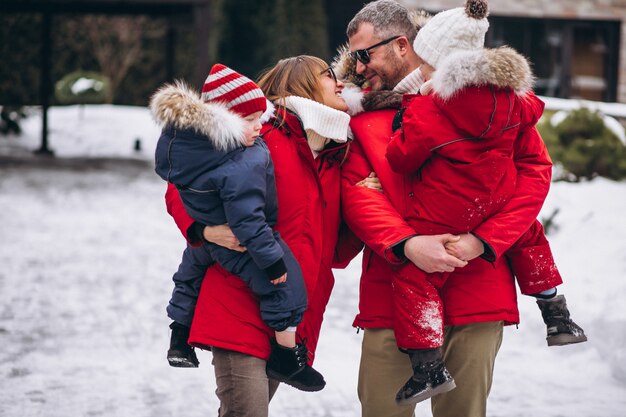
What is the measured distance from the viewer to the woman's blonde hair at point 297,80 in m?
3.10

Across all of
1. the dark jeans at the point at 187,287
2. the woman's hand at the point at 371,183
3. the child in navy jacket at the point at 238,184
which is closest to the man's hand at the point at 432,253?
the woman's hand at the point at 371,183

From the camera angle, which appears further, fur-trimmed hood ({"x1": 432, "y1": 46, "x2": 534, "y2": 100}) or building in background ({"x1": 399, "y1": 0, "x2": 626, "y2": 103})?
building in background ({"x1": 399, "y1": 0, "x2": 626, "y2": 103})

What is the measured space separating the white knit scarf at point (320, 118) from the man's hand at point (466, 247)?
0.51 metres

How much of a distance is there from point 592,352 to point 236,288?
352 centimetres

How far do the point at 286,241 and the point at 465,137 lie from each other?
2.25 ft

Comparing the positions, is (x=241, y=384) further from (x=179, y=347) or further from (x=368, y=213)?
(x=368, y=213)

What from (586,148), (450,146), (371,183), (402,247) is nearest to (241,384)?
(402,247)

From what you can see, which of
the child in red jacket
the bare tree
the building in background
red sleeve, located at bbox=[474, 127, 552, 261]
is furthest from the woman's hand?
the bare tree

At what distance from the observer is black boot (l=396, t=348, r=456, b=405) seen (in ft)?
9.66

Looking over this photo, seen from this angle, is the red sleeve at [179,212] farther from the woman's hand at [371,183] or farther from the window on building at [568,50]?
the window on building at [568,50]

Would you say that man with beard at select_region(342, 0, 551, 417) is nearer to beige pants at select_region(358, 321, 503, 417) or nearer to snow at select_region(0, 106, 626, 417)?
beige pants at select_region(358, 321, 503, 417)

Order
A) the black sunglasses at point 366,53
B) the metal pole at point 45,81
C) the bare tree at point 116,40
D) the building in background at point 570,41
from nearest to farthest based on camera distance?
the black sunglasses at point 366,53 → the metal pole at point 45,81 → the building in background at point 570,41 → the bare tree at point 116,40

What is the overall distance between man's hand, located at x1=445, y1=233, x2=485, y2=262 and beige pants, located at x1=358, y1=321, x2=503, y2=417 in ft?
1.04

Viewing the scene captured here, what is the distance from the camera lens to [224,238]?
9.52 feet
